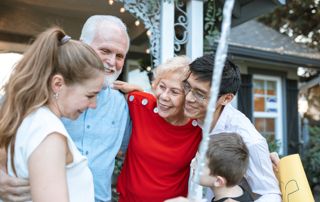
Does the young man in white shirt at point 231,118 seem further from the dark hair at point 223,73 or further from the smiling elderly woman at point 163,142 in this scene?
the smiling elderly woman at point 163,142

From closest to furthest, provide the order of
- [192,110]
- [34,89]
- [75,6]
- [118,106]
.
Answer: [34,89], [192,110], [118,106], [75,6]

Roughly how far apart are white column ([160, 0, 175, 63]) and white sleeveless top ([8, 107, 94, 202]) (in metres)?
2.97

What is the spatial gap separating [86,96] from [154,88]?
2.93 feet

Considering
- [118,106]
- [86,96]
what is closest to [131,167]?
[118,106]

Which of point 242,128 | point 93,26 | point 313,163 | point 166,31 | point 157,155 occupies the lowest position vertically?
point 313,163

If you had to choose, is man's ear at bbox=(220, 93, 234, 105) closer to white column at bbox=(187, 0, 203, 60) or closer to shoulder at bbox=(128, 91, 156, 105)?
shoulder at bbox=(128, 91, 156, 105)

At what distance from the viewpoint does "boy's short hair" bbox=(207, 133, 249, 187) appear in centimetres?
170

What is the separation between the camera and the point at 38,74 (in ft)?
4.24

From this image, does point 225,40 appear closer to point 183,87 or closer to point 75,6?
point 183,87

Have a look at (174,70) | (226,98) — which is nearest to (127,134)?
(174,70)

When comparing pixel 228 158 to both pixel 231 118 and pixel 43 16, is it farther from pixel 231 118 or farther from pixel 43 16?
pixel 43 16

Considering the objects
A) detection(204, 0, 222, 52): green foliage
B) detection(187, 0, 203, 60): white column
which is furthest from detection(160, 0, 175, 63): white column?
detection(204, 0, 222, 52): green foliage

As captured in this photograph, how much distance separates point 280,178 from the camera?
1992mm

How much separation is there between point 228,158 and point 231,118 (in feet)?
1.05
